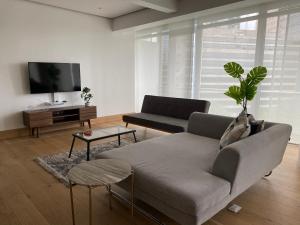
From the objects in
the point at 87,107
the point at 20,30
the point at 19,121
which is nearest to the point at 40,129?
the point at 19,121

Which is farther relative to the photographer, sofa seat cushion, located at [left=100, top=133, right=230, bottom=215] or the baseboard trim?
the baseboard trim

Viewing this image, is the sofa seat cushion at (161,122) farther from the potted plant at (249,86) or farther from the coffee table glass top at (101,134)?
the potted plant at (249,86)

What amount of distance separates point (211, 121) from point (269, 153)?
92 cm

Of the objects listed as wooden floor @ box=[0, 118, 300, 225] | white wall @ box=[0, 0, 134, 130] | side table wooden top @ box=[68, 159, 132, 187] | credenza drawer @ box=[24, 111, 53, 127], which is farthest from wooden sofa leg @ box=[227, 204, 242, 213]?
white wall @ box=[0, 0, 134, 130]

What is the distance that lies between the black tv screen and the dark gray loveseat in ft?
4.95

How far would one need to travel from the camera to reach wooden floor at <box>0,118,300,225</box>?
6.46 feet

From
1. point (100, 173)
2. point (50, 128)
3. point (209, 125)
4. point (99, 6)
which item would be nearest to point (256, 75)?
point (209, 125)

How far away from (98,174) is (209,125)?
5.82 ft

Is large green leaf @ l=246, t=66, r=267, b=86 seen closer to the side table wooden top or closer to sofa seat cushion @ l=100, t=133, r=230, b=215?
sofa seat cushion @ l=100, t=133, r=230, b=215

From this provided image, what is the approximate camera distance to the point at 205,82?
4.99 m

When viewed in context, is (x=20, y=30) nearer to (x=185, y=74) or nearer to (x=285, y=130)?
(x=185, y=74)

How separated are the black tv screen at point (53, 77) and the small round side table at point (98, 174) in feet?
10.7

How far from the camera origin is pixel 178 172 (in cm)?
191

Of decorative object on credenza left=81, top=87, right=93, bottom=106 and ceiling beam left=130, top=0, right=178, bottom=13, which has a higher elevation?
ceiling beam left=130, top=0, right=178, bottom=13
